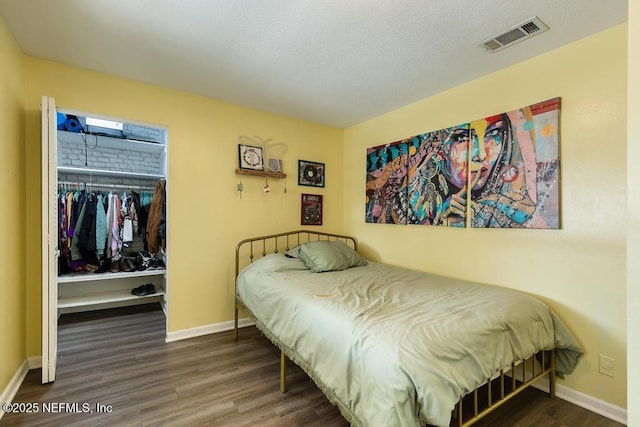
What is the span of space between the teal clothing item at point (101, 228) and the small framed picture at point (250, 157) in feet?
5.70

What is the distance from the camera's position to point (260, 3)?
5.54 ft

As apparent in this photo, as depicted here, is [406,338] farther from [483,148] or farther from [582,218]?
[483,148]

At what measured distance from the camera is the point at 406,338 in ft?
4.39

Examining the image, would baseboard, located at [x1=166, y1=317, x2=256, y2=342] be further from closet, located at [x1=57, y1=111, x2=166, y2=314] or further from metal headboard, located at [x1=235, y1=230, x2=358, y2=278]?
closet, located at [x1=57, y1=111, x2=166, y2=314]

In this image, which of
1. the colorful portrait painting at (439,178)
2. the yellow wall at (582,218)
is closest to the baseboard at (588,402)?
the yellow wall at (582,218)

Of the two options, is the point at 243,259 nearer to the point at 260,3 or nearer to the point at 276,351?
the point at 276,351

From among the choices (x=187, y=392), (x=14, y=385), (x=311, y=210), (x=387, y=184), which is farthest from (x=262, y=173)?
(x=14, y=385)

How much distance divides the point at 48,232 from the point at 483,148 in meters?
3.38

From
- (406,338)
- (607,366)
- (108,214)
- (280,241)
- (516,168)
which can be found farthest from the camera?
(280,241)

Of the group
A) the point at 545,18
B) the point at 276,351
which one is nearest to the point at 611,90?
the point at 545,18

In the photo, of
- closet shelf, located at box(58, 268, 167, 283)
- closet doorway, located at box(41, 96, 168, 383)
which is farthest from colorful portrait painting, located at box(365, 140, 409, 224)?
closet shelf, located at box(58, 268, 167, 283)

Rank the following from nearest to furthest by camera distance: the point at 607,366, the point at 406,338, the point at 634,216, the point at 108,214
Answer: the point at 634,216, the point at 406,338, the point at 607,366, the point at 108,214

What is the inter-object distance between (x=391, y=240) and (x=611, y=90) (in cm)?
211

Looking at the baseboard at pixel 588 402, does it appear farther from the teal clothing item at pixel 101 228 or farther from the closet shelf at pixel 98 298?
the teal clothing item at pixel 101 228
